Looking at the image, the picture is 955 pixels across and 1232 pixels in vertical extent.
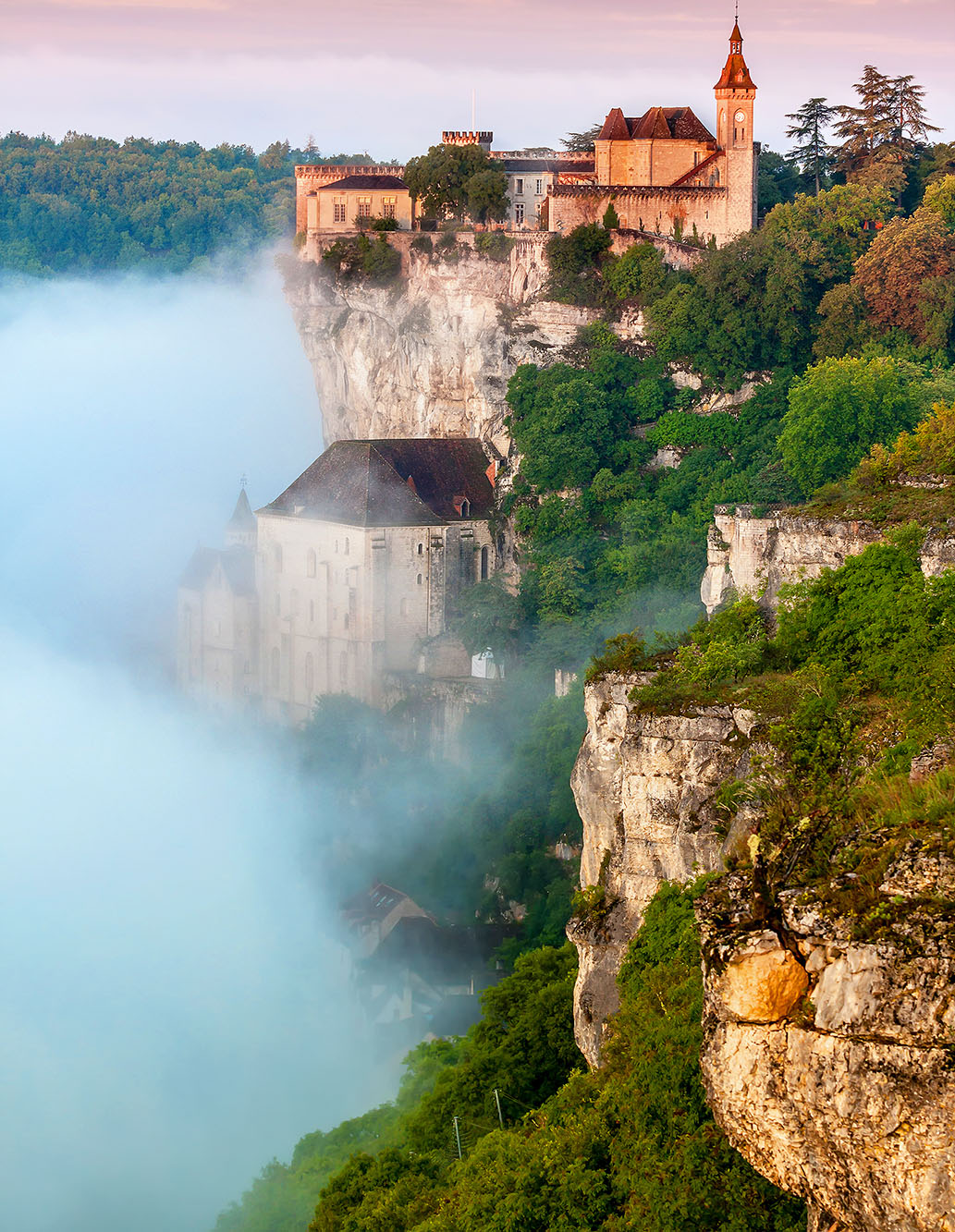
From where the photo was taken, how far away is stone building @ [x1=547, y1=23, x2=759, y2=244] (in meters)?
60.0

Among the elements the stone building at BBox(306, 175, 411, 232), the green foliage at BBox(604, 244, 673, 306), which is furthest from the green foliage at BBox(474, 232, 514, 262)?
the stone building at BBox(306, 175, 411, 232)

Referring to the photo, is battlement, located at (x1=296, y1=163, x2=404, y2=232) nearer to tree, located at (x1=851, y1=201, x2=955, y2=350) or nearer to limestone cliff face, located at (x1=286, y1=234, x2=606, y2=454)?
limestone cliff face, located at (x1=286, y1=234, x2=606, y2=454)

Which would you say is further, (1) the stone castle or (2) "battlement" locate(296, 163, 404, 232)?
(2) "battlement" locate(296, 163, 404, 232)

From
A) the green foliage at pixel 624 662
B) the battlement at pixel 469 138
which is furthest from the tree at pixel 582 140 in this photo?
the green foliage at pixel 624 662

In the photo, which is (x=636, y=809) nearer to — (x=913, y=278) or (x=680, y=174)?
(x=913, y=278)

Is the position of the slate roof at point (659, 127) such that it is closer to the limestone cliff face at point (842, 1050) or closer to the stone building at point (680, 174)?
the stone building at point (680, 174)

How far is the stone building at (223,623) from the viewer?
68.6 meters

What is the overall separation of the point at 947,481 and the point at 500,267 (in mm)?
36178

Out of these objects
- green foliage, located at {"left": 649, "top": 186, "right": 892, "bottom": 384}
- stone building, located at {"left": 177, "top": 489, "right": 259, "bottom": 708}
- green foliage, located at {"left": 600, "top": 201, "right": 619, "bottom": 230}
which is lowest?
stone building, located at {"left": 177, "top": 489, "right": 259, "bottom": 708}

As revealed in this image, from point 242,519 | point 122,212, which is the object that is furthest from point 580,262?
point 122,212

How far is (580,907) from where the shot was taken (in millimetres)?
24562

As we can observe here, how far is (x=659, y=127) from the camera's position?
204 feet

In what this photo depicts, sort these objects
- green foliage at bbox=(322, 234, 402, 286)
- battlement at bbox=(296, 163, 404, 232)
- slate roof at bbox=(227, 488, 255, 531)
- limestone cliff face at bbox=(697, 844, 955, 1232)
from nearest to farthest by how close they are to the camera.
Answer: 1. limestone cliff face at bbox=(697, 844, 955, 1232)
2. green foliage at bbox=(322, 234, 402, 286)
3. battlement at bbox=(296, 163, 404, 232)
4. slate roof at bbox=(227, 488, 255, 531)

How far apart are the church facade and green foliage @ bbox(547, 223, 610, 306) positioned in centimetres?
606
